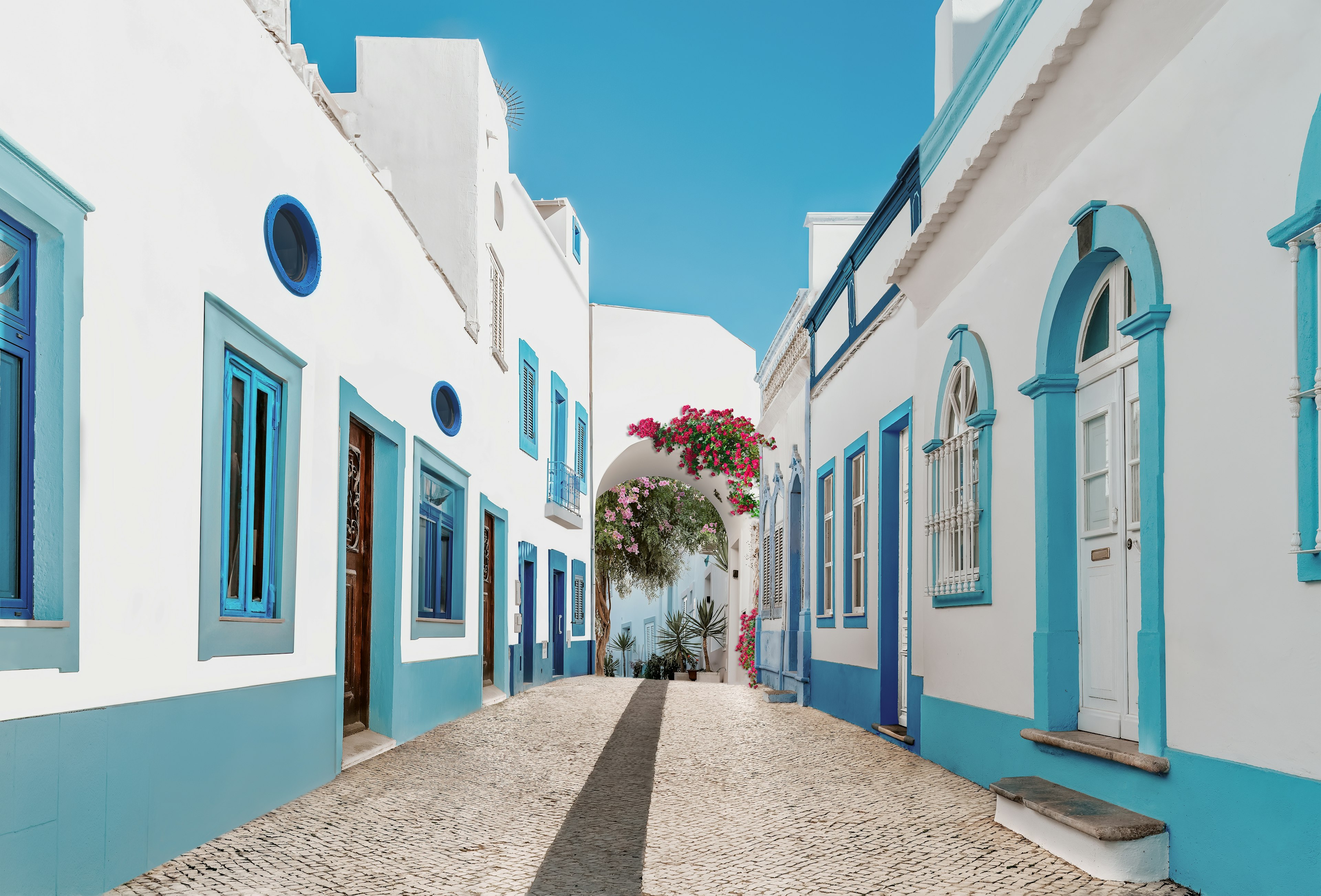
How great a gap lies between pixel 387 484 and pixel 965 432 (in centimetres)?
411

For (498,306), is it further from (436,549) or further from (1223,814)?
(1223,814)

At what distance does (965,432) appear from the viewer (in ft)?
21.9

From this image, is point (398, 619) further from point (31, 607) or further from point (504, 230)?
point (504, 230)

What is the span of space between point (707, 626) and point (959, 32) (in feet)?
62.0

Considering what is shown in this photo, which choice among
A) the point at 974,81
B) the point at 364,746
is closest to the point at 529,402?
the point at 364,746

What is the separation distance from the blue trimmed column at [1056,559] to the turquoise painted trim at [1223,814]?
0.28 meters

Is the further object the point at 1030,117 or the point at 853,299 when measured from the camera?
the point at 853,299

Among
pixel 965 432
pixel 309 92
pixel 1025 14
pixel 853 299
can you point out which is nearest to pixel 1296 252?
pixel 1025 14

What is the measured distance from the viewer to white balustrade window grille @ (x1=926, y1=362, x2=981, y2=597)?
6.49 metres

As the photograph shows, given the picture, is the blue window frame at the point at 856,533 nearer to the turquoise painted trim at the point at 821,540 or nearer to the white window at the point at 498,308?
the turquoise painted trim at the point at 821,540

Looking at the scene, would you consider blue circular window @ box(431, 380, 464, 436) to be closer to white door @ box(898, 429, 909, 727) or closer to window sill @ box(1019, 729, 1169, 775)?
white door @ box(898, 429, 909, 727)

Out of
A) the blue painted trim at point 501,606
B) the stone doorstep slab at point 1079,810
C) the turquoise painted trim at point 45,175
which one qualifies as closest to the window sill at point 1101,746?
the stone doorstep slab at point 1079,810

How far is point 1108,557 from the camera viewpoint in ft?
15.9

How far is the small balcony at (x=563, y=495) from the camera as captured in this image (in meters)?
16.1
